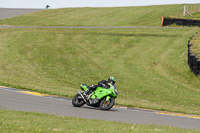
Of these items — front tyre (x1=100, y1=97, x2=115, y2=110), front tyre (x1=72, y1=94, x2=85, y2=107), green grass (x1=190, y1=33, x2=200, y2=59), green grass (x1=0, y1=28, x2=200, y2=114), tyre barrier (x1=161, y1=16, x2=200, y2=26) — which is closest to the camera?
front tyre (x1=100, y1=97, x2=115, y2=110)

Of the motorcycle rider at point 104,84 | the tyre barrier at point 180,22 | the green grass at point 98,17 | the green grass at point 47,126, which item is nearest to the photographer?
the green grass at point 47,126

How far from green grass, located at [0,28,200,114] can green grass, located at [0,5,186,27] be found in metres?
8.06

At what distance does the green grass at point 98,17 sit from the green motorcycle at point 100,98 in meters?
35.4

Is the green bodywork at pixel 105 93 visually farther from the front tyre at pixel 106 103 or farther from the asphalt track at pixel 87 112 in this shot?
the asphalt track at pixel 87 112

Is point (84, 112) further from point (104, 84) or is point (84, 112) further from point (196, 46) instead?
point (196, 46)

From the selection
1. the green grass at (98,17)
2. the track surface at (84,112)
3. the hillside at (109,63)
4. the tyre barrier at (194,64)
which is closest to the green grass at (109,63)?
the hillside at (109,63)

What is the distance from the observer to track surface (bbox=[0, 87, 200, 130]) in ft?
39.3

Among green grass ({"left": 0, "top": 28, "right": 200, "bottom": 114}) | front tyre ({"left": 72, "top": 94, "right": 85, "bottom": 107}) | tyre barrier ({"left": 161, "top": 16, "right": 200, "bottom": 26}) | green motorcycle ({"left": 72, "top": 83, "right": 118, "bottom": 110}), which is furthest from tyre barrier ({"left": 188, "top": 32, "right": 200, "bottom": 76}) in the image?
tyre barrier ({"left": 161, "top": 16, "right": 200, "bottom": 26})

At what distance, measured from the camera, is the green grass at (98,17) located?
50.9m

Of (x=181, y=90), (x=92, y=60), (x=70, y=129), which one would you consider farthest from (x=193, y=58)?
(x=70, y=129)

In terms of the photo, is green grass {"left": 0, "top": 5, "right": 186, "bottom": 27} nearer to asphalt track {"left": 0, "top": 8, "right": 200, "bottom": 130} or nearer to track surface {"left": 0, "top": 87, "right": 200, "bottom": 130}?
asphalt track {"left": 0, "top": 8, "right": 200, "bottom": 130}

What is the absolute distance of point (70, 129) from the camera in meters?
8.52

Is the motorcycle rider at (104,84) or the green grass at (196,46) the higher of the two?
the motorcycle rider at (104,84)

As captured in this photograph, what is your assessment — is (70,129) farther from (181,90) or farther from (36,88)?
(181,90)
